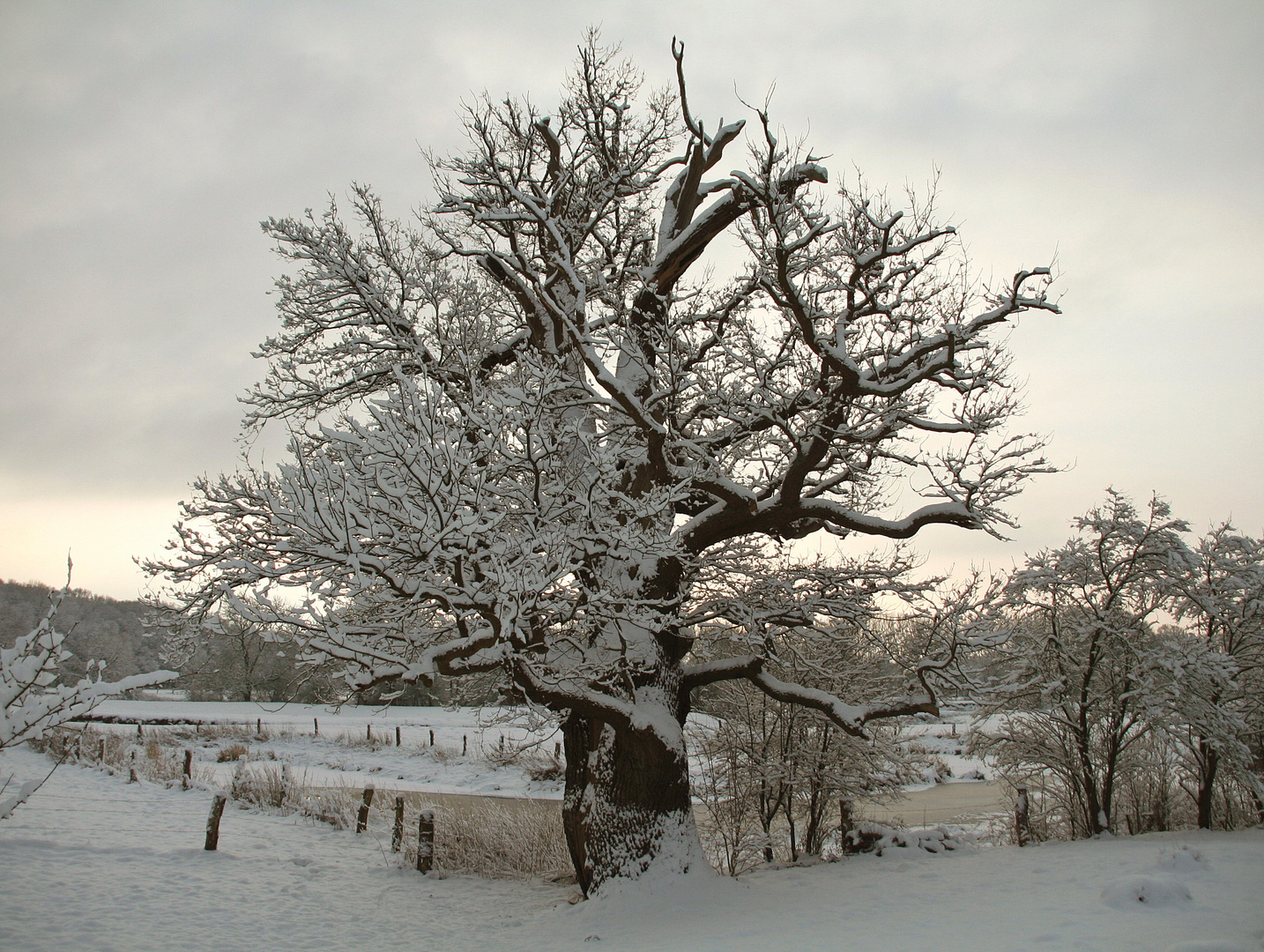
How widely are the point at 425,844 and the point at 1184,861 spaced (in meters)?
9.69

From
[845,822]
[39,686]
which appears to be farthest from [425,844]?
[39,686]

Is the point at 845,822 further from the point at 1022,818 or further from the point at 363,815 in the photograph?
the point at 363,815

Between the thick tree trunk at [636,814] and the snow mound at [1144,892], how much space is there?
13.6 feet

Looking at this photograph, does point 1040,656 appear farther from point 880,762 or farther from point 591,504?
point 591,504

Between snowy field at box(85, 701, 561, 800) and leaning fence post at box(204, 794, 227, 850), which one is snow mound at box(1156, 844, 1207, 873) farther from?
leaning fence post at box(204, 794, 227, 850)

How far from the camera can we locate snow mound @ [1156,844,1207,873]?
26.8 ft

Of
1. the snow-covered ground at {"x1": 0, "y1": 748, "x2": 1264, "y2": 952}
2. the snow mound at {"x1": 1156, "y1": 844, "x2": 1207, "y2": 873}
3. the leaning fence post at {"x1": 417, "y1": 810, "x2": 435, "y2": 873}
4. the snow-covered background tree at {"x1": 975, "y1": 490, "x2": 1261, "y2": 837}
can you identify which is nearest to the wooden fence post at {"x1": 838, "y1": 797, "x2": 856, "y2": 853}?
the snow-covered ground at {"x1": 0, "y1": 748, "x2": 1264, "y2": 952}

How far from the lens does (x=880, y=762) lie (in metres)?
12.0

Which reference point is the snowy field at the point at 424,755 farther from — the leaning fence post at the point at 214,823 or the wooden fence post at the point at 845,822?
the leaning fence post at the point at 214,823

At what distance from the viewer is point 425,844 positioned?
11180 millimetres

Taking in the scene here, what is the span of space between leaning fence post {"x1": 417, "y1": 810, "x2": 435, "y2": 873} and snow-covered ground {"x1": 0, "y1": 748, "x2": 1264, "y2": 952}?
47 centimetres

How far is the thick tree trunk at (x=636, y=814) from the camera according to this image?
28.1 feet

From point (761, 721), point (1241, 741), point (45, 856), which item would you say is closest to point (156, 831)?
point (45, 856)

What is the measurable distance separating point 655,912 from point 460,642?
399 cm
